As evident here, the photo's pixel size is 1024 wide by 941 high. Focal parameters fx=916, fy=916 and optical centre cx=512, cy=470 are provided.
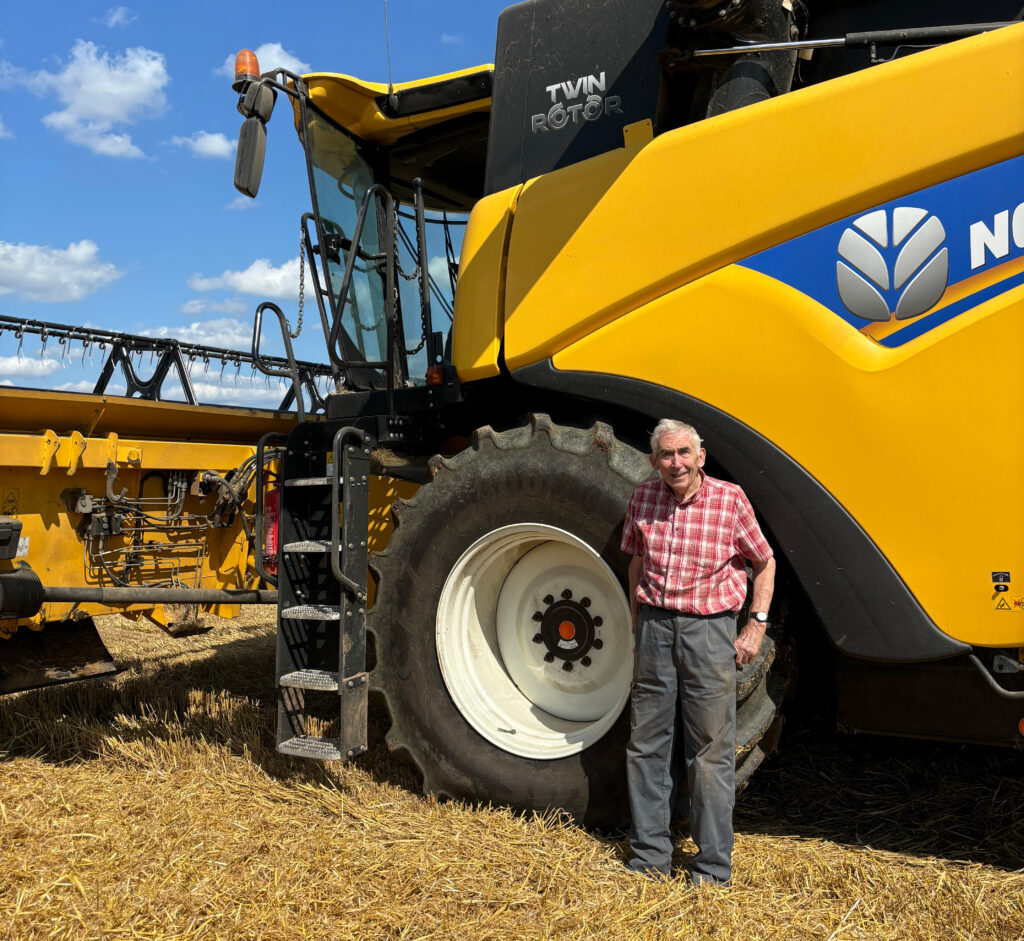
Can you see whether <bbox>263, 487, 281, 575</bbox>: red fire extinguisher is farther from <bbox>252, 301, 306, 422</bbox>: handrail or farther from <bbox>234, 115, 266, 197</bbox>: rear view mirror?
<bbox>234, 115, 266, 197</bbox>: rear view mirror

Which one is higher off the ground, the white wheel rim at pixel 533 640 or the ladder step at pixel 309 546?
the ladder step at pixel 309 546

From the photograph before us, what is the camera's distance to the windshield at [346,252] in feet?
14.4

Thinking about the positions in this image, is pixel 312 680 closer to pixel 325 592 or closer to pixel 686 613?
pixel 325 592

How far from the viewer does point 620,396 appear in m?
3.13

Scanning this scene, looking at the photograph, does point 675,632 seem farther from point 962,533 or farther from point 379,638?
point 379,638

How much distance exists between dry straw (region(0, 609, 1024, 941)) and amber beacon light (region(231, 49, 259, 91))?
284cm

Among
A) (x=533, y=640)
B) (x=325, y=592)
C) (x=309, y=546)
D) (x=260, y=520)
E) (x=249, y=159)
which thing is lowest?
(x=533, y=640)

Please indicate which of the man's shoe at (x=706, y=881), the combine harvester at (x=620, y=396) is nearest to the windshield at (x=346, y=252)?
the combine harvester at (x=620, y=396)

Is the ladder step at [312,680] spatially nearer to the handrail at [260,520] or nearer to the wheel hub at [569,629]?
the handrail at [260,520]

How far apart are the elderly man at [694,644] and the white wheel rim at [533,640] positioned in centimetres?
34

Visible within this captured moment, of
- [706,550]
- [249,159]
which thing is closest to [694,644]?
[706,550]

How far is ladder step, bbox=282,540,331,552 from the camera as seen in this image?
11.9ft

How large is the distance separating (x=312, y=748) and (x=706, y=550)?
171 centimetres

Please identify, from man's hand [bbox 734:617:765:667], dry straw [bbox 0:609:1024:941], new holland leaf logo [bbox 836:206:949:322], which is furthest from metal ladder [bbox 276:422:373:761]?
new holland leaf logo [bbox 836:206:949:322]
